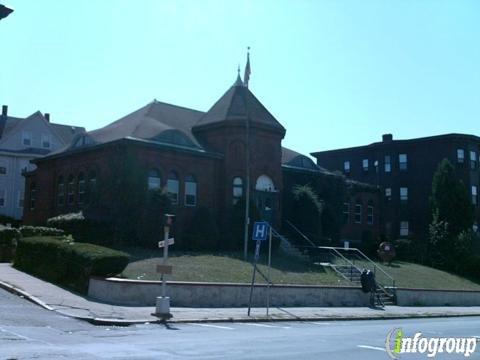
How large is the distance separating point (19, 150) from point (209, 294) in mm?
45165

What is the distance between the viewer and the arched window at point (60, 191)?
39.7 m

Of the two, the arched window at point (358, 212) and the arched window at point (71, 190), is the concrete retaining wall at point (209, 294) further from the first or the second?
the arched window at point (358, 212)

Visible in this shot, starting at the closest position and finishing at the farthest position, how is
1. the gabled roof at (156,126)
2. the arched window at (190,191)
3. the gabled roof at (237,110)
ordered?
the gabled roof at (156,126) → the arched window at (190,191) → the gabled roof at (237,110)

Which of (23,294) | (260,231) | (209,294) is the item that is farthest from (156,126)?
(23,294)

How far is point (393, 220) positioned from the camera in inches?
2325

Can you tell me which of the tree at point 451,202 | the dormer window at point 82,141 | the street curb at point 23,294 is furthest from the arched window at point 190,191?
the tree at point 451,202

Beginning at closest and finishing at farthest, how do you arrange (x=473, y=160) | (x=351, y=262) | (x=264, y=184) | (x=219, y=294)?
(x=219, y=294) → (x=351, y=262) → (x=264, y=184) → (x=473, y=160)

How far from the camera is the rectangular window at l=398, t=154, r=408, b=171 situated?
58.4 m

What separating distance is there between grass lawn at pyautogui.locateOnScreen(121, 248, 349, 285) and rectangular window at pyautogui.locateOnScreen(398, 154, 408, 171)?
26936 millimetres

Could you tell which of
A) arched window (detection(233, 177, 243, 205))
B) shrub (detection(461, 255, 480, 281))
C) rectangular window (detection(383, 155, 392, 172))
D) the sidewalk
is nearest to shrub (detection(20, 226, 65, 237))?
the sidewalk

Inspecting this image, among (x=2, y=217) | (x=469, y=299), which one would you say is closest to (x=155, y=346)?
(x=469, y=299)

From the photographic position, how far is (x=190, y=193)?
37156mm

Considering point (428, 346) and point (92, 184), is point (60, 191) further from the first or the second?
point (428, 346)

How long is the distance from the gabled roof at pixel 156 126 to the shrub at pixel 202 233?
4422 millimetres
